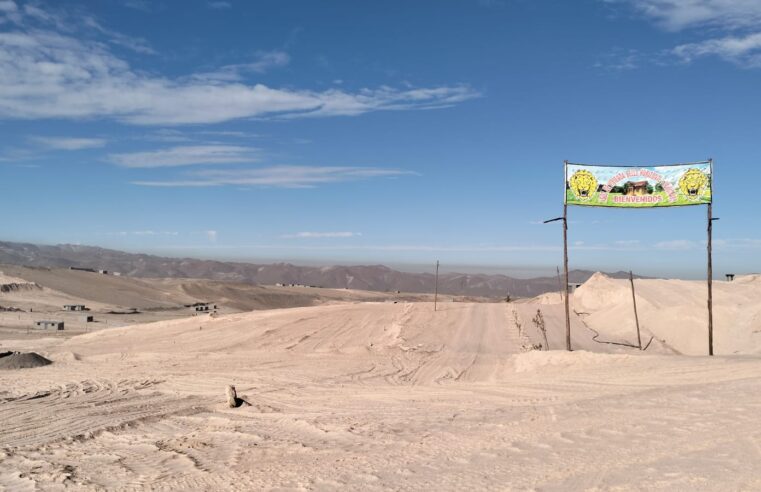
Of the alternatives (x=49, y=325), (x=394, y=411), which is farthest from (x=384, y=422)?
(x=49, y=325)

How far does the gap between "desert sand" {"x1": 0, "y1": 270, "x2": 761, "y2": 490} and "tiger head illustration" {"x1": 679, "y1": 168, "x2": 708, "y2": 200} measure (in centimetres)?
497

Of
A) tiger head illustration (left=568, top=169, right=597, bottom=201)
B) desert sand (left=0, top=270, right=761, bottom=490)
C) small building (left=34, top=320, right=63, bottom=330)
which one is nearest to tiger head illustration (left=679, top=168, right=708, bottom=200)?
tiger head illustration (left=568, top=169, right=597, bottom=201)

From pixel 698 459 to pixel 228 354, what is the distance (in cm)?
1827

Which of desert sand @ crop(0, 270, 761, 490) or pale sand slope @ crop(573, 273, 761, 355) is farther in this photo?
pale sand slope @ crop(573, 273, 761, 355)

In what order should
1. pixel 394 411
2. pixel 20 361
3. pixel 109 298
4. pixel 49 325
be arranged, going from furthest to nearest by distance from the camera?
pixel 109 298 < pixel 49 325 < pixel 20 361 < pixel 394 411

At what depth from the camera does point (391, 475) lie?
658 cm

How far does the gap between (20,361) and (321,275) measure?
111162 millimetres

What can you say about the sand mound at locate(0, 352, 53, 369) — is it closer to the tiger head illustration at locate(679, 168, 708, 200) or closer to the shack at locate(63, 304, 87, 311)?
the tiger head illustration at locate(679, 168, 708, 200)

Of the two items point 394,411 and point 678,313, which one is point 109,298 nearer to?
point 678,313

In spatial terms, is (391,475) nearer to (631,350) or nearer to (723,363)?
(723,363)

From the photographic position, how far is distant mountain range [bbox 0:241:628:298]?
364ft

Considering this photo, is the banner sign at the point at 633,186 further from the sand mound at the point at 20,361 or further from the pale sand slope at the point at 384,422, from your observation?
the sand mound at the point at 20,361

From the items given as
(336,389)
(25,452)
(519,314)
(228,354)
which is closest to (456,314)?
(519,314)

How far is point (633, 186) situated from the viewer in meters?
17.7
